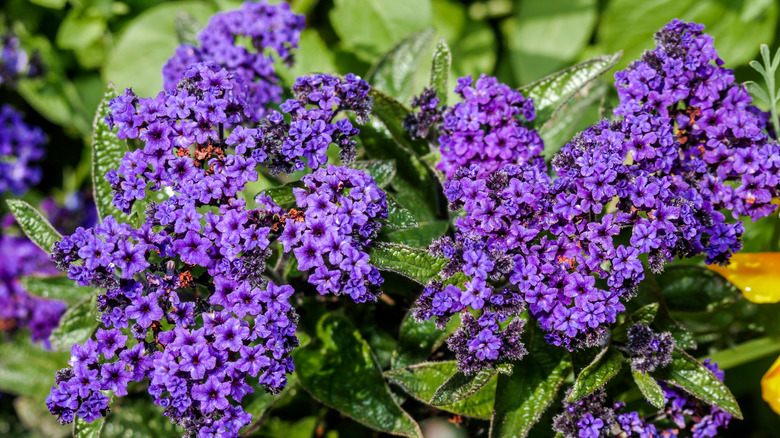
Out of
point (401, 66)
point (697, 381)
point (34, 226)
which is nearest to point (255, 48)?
point (401, 66)

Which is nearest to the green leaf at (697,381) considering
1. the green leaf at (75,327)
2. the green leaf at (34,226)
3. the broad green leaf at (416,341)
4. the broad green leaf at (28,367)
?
the broad green leaf at (416,341)

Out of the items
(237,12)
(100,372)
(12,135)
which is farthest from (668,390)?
(12,135)

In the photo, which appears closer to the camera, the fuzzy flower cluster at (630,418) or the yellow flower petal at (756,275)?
the fuzzy flower cluster at (630,418)

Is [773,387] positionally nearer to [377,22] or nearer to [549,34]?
[549,34]

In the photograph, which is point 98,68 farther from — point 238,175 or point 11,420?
point 238,175

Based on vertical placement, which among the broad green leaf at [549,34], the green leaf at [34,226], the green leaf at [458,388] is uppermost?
the broad green leaf at [549,34]

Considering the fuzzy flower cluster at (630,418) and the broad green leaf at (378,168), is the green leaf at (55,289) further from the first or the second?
the fuzzy flower cluster at (630,418)

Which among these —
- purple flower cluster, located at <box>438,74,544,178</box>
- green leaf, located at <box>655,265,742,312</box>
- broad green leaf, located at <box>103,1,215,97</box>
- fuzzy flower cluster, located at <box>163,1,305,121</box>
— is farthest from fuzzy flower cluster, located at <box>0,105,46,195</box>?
green leaf, located at <box>655,265,742,312</box>
